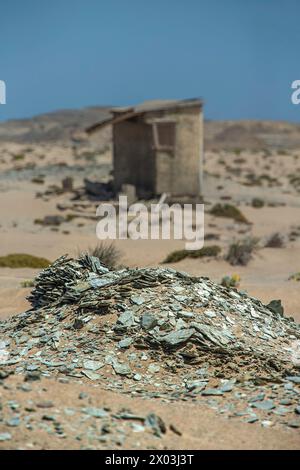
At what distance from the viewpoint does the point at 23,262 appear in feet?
47.0

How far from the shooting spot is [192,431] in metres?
5.20

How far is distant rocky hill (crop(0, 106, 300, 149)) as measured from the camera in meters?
67.1

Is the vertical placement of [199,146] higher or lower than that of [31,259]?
higher

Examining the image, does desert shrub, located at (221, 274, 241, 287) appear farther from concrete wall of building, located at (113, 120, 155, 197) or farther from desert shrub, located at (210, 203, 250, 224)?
concrete wall of building, located at (113, 120, 155, 197)

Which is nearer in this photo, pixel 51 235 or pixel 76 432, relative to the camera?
pixel 76 432

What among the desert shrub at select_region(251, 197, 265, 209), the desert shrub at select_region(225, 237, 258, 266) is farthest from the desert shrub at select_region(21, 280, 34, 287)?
the desert shrub at select_region(251, 197, 265, 209)

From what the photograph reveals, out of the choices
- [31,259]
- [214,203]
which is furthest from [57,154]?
[31,259]

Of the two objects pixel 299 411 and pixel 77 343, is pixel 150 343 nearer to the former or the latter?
pixel 77 343

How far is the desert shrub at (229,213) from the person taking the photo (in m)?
21.2

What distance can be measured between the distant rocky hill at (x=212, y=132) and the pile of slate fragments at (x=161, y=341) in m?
52.3

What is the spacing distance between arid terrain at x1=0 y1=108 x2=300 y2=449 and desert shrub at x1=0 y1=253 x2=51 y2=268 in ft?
0.90

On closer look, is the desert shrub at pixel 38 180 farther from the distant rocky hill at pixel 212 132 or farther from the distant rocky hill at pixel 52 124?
the distant rocky hill at pixel 52 124

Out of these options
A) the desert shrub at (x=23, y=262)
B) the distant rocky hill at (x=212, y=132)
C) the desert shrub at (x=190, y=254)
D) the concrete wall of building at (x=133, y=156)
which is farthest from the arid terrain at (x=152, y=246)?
the distant rocky hill at (x=212, y=132)
